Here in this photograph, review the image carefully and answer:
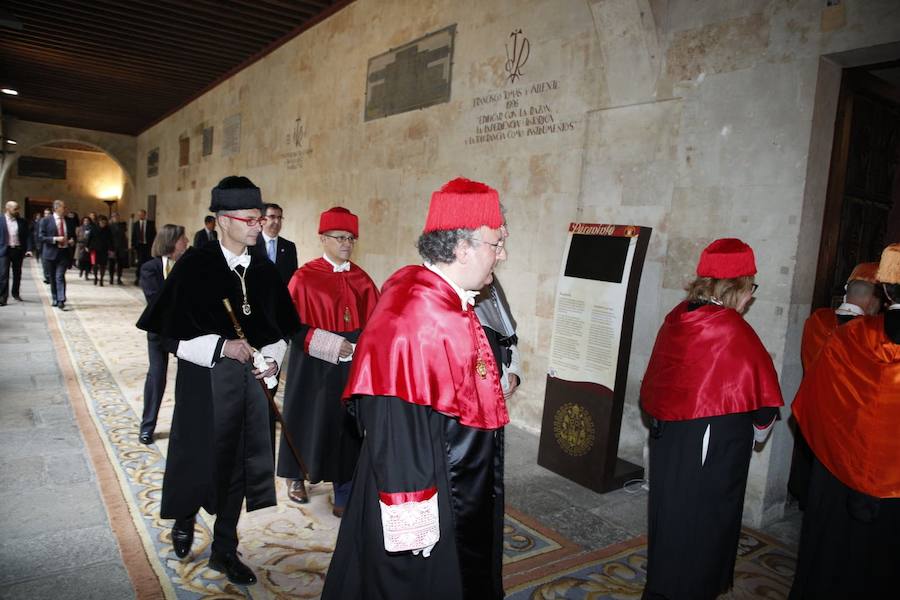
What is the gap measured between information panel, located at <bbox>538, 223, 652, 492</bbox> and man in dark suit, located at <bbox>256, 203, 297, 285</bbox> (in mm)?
2381

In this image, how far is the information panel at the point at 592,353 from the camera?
397cm

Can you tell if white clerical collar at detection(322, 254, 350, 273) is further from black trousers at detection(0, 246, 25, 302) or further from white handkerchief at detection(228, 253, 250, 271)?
black trousers at detection(0, 246, 25, 302)

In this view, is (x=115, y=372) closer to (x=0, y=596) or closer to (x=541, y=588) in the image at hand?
(x=0, y=596)

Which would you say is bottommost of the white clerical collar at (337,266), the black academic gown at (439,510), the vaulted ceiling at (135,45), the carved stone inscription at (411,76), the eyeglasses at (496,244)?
the black academic gown at (439,510)

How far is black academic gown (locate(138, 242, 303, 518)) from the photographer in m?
2.66

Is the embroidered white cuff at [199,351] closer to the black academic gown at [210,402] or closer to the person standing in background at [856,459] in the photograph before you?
the black academic gown at [210,402]

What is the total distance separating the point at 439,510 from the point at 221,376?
4.65 feet

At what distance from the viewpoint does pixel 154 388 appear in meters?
4.45

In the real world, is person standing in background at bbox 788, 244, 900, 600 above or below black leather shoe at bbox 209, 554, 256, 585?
above

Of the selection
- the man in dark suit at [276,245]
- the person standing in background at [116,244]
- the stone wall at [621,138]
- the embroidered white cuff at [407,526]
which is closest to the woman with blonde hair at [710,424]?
the stone wall at [621,138]

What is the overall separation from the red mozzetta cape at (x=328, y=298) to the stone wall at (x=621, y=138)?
210cm

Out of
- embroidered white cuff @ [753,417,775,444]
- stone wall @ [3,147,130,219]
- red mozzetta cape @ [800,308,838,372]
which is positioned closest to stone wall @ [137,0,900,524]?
red mozzetta cape @ [800,308,838,372]

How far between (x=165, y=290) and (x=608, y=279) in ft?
9.01

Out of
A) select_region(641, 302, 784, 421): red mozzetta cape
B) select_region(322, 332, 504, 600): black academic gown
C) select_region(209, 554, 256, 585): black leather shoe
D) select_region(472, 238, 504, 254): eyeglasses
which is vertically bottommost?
select_region(209, 554, 256, 585): black leather shoe
